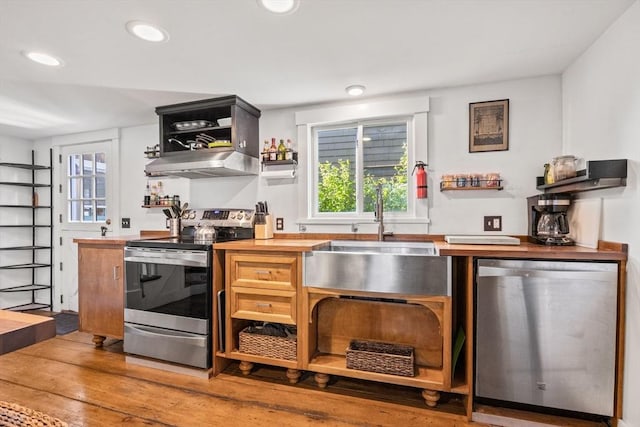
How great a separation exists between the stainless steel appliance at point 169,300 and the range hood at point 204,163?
1.85 ft

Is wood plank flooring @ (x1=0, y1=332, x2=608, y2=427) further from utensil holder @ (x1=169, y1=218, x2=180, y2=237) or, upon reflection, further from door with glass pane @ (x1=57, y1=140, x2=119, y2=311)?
door with glass pane @ (x1=57, y1=140, x2=119, y2=311)

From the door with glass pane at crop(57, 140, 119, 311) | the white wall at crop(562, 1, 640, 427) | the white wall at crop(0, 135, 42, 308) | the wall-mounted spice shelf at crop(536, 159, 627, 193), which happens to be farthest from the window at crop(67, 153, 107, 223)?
the white wall at crop(562, 1, 640, 427)

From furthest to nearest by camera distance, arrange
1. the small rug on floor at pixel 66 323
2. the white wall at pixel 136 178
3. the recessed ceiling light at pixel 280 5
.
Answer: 1. the white wall at pixel 136 178
2. the small rug on floor at pixel 66 323
3. the recessed ceiling light at pixel 280 5

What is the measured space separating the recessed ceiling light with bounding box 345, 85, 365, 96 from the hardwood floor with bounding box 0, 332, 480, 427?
215cm

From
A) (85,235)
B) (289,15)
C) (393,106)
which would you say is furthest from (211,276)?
(85,235)

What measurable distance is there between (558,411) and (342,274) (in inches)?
55.0

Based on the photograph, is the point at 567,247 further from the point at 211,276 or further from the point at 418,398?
the point at 211,276

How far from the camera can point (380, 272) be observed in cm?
196

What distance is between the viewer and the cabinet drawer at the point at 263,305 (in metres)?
2.18

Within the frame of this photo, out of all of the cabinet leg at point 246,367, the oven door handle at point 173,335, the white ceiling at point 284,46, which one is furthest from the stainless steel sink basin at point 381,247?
Result: the white ceiling at point 284,46

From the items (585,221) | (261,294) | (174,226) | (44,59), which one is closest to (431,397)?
(261,294)

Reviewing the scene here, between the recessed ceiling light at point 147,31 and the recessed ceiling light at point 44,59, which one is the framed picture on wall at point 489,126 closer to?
the recessed ceiling light at point 147,31

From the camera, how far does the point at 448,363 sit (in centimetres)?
189

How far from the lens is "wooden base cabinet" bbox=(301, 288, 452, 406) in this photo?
1928 millimetres
